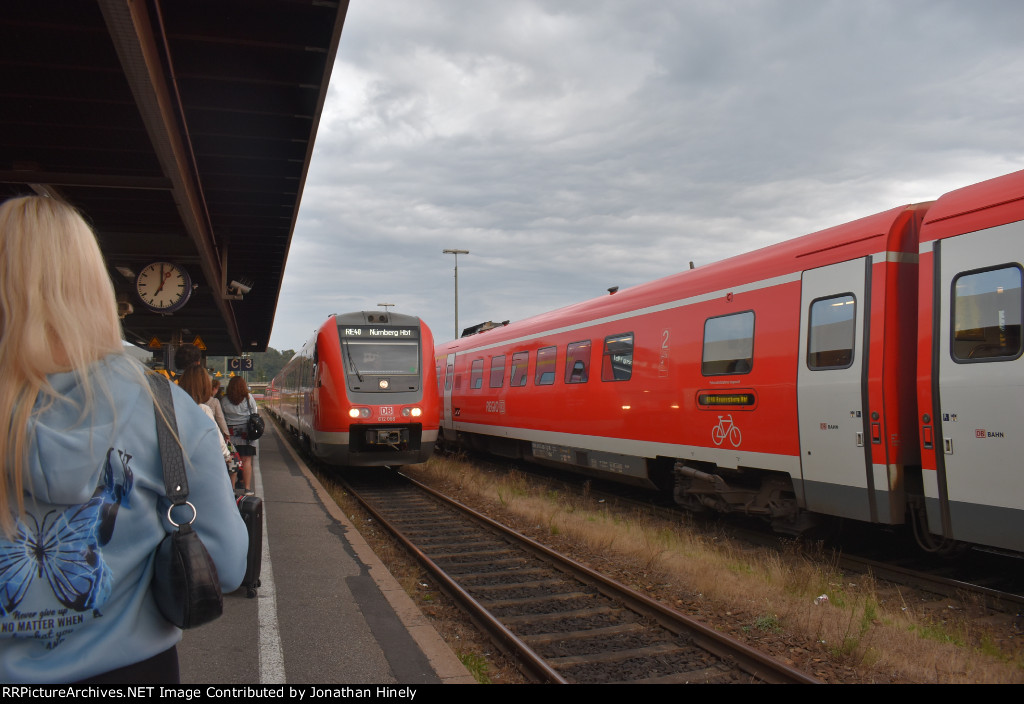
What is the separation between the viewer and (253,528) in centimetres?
408

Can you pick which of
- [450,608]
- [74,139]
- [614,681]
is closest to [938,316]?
[614,681]

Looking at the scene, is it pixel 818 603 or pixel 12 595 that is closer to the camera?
pixel 12 595

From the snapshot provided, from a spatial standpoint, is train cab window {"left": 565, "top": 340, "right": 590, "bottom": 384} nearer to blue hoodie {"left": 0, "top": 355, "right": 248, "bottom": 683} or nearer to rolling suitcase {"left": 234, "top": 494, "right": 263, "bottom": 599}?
rolling suitcase {"left": 234, "top": 494, "right": 263, "bottom": 599}

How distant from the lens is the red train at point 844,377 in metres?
5.55

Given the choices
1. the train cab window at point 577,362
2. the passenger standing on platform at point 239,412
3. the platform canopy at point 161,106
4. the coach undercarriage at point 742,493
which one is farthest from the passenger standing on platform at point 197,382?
the train cab window at point 577,362

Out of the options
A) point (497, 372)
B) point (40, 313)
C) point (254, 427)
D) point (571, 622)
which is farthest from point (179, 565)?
point (497, 372)

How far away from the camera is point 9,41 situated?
6.01 metres

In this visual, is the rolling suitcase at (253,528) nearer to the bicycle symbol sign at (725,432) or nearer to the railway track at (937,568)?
the bicycle symbol sign at (725,432)

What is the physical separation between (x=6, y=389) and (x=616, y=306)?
33.0 ft

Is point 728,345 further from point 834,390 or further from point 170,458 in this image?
point 170,458

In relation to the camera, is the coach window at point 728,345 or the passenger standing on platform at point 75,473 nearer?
the passenger standing on platform at point 75,473

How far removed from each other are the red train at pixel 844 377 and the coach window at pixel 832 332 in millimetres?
13

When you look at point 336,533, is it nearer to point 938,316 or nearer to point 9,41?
point 9,41

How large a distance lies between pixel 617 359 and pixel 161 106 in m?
6.77
